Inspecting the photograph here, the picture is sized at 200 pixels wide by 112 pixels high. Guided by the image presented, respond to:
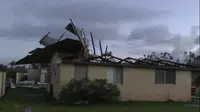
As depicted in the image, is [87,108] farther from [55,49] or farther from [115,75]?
[55,49]

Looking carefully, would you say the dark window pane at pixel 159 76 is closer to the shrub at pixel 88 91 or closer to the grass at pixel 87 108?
the shrub at pixel 88 91

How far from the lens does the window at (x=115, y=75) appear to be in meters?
24.6

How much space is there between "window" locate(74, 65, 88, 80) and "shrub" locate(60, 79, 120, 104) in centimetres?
85

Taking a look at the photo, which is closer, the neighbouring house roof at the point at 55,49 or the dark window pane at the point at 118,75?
the dark window pane at the point at 118,75

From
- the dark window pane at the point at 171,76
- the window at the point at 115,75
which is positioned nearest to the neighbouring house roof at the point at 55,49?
the window at the point at 115,75

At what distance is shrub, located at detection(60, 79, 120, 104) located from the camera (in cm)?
2217

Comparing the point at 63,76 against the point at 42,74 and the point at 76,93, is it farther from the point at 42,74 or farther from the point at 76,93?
the point at 42,74

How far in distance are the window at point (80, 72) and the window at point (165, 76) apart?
18.7 feet

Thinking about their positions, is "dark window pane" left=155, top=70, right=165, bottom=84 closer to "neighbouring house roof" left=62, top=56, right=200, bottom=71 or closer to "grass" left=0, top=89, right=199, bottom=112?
"neighbouring house roof" left=62, top=56, right=200, bottom=71

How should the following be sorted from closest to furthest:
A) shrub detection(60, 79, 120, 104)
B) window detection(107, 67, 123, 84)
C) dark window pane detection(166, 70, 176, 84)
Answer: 1. shrub detection(60, 79, 120, 104)
2. window detection(107, 67, 123, 84)
3. dark window pane detection(166, 70, 176, 84)

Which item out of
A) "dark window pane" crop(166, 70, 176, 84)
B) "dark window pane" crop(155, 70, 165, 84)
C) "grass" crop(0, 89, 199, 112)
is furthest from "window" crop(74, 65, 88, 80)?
"dark window pane" crop(166, 70, 176, 84)

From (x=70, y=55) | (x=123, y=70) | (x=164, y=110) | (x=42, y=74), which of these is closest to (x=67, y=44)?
(x=70, y=55)

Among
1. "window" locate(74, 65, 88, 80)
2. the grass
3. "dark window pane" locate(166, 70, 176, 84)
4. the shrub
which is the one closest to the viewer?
the grass

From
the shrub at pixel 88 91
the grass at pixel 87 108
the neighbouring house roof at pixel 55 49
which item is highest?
the neighbouring house roof at pixel 55 49
